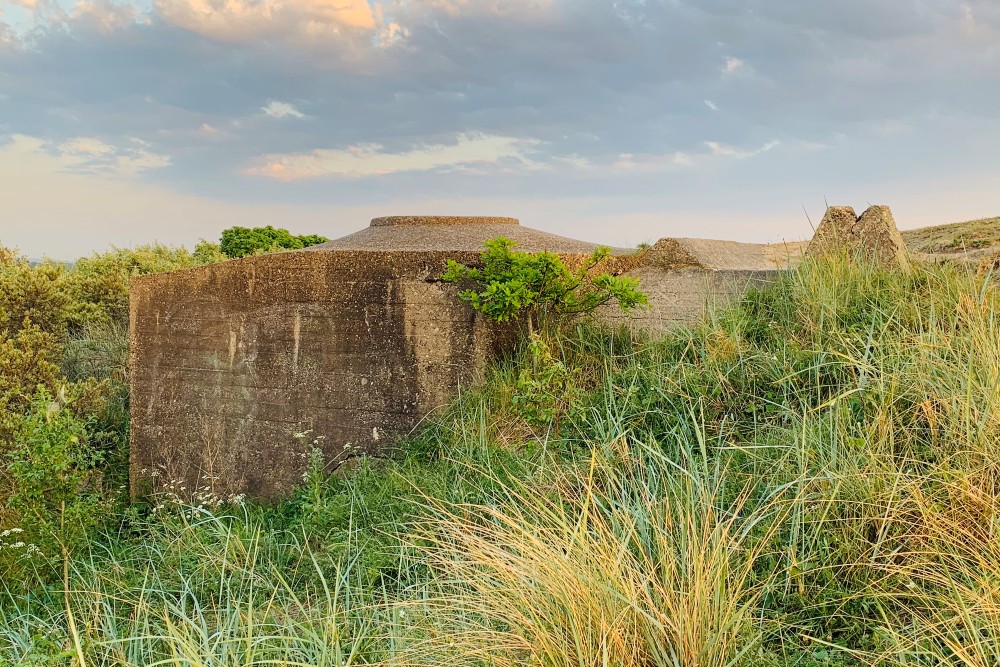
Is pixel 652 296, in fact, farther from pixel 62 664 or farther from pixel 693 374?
pixel 62 664

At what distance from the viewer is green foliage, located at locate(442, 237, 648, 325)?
15.9 feet

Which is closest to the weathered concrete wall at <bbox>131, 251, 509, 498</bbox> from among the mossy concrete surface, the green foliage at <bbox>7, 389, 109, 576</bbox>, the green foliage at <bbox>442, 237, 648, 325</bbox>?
the mossy concrete surface

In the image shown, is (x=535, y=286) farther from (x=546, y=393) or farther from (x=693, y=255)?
(x=693, y=255)

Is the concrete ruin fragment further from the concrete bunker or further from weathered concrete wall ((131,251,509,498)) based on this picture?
weathered concrete wall ((131,251,509,498))

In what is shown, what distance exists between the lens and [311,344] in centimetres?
579

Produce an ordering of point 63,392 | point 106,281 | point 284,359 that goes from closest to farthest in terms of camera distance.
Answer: point 63,392 → point 284,359 → point 106,281

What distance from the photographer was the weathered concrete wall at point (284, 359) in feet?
17.9

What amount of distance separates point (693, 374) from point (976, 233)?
3.97 meters

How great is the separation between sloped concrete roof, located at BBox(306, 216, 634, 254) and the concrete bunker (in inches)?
2.3

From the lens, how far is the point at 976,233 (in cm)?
660

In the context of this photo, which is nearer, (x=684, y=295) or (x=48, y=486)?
(x=48, y=486)

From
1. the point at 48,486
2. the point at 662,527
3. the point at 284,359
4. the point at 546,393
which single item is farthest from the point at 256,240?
the point at 662,527

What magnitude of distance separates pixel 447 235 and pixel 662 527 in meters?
4.49

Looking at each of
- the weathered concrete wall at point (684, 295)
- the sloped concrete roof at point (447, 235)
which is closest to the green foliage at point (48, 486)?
the sloped concrete roof at point (447, 235)
